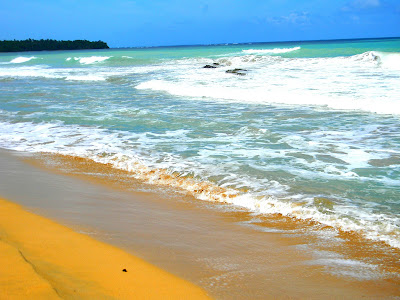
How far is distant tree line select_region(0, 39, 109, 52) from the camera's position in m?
110

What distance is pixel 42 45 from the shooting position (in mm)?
117000

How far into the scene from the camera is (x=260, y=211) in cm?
422

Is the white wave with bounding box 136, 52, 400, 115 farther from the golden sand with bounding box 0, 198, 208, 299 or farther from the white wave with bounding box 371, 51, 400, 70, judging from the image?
the golden sand with bounding box 0, 198, 208, 299

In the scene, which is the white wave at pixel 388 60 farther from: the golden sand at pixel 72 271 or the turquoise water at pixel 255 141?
the golden sand at pixel 72 271

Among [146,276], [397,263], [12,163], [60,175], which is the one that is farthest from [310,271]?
[12,163]

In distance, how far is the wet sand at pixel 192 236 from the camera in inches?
106

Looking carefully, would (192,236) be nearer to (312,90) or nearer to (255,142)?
(255,142)

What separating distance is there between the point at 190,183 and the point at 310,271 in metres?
2.44

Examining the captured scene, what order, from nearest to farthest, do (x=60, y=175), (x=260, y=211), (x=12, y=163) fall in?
(x=260, y=211), (x=60, y=175), (x=12, y=163)

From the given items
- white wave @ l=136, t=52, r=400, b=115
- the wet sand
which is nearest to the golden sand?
the wet sand

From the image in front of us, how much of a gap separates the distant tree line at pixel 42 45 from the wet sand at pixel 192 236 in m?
119

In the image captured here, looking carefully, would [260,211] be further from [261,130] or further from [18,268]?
[261,130]

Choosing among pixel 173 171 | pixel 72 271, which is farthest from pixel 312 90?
pixel 72 271

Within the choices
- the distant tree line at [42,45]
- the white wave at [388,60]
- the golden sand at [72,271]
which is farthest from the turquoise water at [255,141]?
the distant tree line at [42,45]
